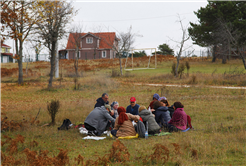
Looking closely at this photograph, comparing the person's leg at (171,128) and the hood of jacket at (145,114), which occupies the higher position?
the hood of jacket at (145,114)

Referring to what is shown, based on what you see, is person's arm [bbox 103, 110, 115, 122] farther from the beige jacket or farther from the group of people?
the beige jacket

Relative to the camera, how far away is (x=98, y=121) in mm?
7098

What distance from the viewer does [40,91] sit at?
16.3m

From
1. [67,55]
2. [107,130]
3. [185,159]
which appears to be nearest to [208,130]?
[185,159]

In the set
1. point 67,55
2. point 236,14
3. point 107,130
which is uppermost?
point 236,14

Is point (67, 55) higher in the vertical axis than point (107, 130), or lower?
higher

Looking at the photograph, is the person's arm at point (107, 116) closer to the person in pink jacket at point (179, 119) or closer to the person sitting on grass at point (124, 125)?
the person sitting on grass at point (124, 125)

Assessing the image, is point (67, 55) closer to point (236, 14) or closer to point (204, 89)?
point (236, 14)

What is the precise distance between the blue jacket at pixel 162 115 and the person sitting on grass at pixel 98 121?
140 cm

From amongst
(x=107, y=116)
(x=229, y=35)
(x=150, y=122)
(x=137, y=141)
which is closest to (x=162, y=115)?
(x=150, y=122)

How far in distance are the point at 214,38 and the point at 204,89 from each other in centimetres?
1870

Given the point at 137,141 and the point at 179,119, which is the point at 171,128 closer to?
the point at 179,119

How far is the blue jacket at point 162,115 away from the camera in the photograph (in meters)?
7.41

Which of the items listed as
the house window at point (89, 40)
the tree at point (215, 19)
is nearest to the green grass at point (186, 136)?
the tree at point (215, 19)
